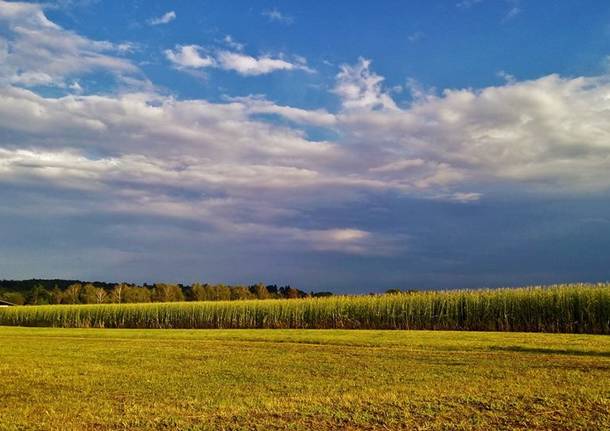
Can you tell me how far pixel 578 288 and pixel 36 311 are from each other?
55185 millimetres

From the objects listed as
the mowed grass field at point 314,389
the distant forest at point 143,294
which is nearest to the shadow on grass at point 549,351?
the mowed grass field at point 314,389

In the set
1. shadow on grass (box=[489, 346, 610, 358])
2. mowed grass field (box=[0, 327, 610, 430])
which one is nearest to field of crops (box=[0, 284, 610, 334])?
mowed grass field (box=[0, 327, 610, 430])

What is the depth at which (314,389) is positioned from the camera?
12039 mm

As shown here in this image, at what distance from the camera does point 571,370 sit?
1471 centimetres

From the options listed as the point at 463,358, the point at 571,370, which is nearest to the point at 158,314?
the point at 463,358

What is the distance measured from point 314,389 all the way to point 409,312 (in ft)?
92.7

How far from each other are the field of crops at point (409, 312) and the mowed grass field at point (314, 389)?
14232 millimetres

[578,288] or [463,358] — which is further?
[578,288]

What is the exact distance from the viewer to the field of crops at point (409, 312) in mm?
33594

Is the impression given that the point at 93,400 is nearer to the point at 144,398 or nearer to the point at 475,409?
the point at 144,398

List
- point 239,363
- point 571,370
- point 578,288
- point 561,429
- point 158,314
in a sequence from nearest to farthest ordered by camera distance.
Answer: point 561,429
point 571,370
point 239,363
point 578,288
point 158,314

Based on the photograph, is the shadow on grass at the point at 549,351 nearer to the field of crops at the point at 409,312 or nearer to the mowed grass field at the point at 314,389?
the mowed grass field at the point at 314,389

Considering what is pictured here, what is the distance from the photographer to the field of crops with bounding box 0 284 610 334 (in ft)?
110

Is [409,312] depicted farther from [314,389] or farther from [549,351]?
[314,389]
